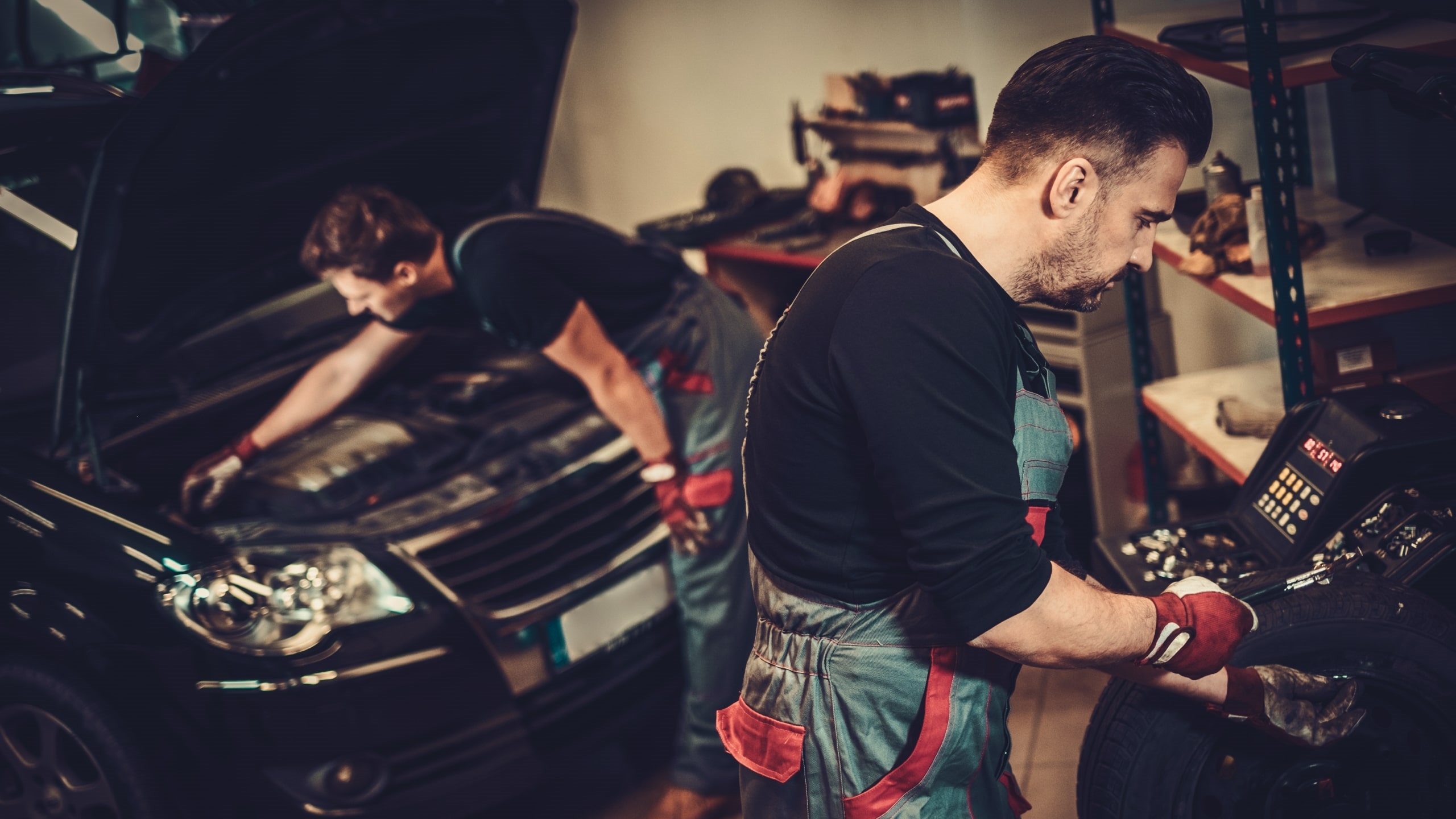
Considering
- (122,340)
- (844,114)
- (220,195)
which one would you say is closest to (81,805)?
(122,340)

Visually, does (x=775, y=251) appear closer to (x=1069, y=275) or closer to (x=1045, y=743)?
(x=1045, y=743)

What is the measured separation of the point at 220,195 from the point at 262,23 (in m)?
0.48

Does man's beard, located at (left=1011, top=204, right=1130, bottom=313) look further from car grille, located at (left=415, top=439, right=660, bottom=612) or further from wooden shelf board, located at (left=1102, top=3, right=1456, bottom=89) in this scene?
car grille, located at (left=415, top=439, right=660, bottom=612)

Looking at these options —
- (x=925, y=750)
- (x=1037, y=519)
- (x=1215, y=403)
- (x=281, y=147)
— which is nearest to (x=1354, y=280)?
(x=1215, y=403)

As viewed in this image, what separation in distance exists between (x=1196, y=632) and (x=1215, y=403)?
127cm

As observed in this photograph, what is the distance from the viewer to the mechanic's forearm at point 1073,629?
1.21m

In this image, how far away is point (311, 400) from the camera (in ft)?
9.52

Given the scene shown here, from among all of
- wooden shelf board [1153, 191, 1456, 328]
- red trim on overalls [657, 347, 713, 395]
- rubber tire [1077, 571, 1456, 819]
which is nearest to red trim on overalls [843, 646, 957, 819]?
rubber tire [1077, 571, 1456, 819]

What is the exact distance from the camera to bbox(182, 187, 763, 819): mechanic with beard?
2.60 meters

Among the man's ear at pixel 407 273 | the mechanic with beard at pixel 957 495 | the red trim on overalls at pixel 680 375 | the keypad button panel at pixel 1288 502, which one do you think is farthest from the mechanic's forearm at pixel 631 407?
the keypad button panel at pixel 1288 502

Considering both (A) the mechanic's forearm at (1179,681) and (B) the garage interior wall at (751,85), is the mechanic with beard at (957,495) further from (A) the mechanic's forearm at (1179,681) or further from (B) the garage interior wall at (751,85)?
(B) the garage interior wall at (751,85)

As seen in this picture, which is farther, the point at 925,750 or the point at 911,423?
the point at 925,750

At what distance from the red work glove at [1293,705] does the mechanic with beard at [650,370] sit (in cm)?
146

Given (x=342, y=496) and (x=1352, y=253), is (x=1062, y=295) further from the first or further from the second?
(x=342, y=496)
